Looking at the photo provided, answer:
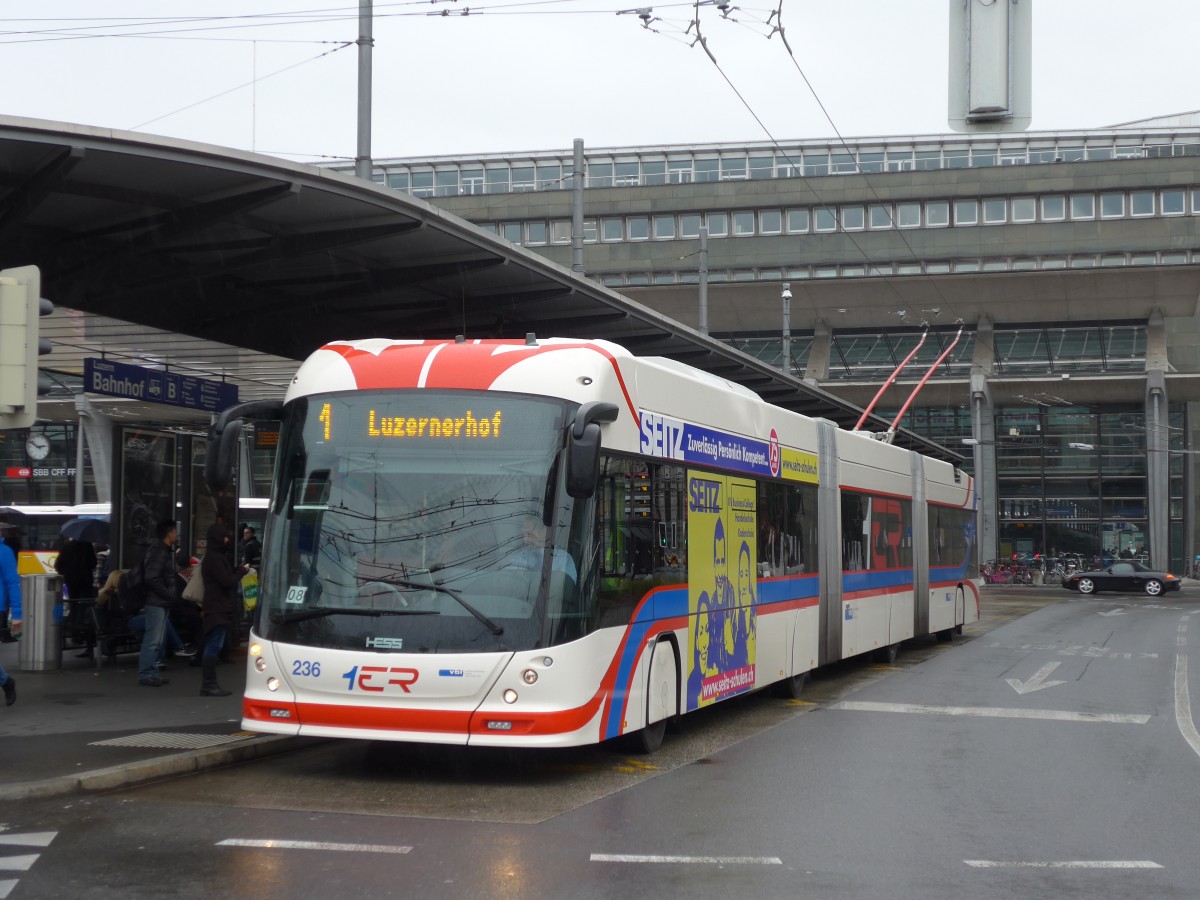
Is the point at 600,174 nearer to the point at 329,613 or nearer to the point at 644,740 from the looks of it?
the point at 644,740

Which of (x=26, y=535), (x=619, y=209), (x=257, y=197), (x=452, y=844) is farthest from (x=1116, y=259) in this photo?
(x=452, y=844)

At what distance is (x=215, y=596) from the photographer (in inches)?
514

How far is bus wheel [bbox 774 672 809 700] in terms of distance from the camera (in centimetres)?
1505

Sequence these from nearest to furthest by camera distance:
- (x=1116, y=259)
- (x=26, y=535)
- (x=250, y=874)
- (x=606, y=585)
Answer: (x=250, y=874) < (x=606, y=585) < (x=26, y=535) < (x=1116, y=259)

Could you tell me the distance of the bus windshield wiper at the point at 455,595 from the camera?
896 centimetres

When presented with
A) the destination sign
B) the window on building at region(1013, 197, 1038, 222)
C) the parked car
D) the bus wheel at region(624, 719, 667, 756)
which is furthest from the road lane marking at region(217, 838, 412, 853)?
the window on building at region(1013, 197, 1038, 222)

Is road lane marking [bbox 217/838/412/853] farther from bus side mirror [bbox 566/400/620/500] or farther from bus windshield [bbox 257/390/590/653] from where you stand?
bus side mirror [bbox 566/400/620/500]

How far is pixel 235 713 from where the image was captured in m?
11.8

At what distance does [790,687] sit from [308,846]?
28.1 ft

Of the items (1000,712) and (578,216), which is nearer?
(1000,712)

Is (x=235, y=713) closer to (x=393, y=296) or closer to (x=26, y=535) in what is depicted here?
(x=393, y=296)

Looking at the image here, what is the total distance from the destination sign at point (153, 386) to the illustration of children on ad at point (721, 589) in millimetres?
6784

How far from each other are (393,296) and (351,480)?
689 cm

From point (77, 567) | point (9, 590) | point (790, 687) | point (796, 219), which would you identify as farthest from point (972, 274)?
point (9, 590)
